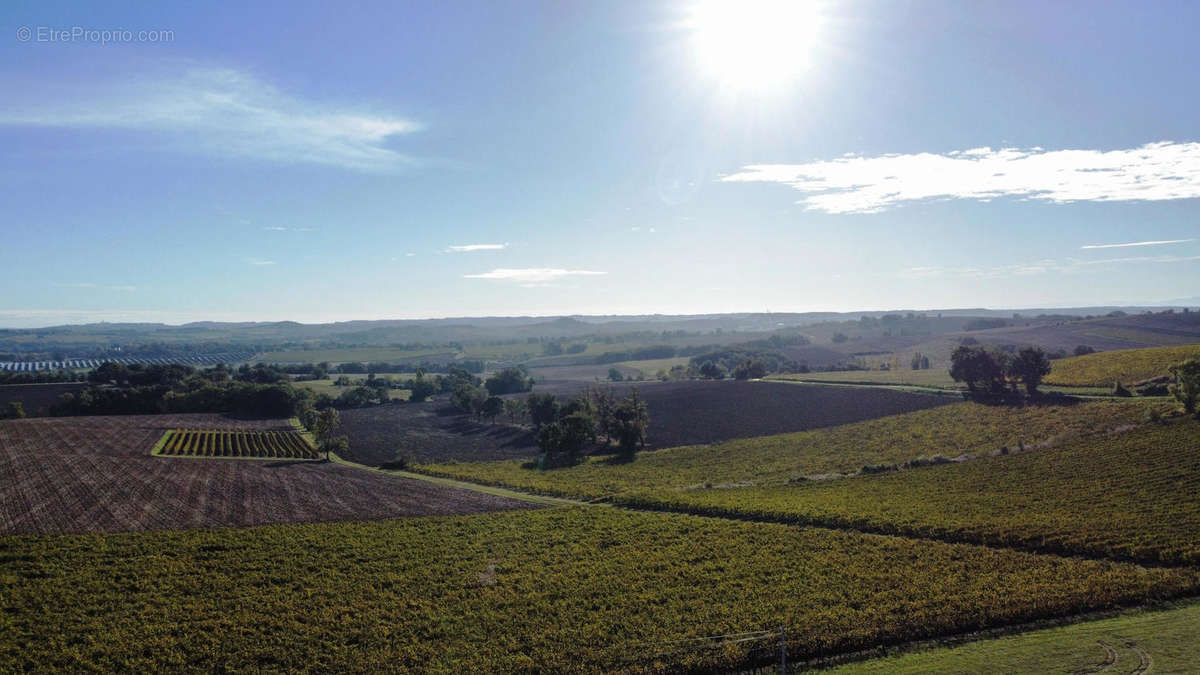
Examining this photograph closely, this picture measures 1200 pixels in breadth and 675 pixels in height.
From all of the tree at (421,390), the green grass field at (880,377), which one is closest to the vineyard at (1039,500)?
the green grass field at (880,377)

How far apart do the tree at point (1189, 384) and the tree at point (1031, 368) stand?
25.8 metres

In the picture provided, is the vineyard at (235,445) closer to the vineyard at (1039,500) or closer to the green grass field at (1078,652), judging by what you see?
the vineyard at (1039,500)

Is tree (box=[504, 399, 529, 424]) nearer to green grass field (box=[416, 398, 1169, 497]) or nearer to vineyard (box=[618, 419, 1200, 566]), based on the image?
green grass field (box=[416, 398, 1169, 497])

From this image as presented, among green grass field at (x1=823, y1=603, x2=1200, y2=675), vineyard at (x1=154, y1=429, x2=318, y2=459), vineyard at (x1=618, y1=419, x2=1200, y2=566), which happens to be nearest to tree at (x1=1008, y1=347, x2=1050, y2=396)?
vineyard at (x1=618, y1=419, x2=1200, y2=566)

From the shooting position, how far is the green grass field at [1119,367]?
88875mm

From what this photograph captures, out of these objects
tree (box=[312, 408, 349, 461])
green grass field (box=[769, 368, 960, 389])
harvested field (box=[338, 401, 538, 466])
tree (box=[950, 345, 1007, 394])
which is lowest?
harvested field (box=[338, 401, 538, 466])

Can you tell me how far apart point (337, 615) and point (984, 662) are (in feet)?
94.1

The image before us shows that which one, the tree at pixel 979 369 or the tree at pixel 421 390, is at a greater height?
the tree at pixel 979 369

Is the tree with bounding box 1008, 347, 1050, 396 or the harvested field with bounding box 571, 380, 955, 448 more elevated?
the tree with bounding box 1008, 347, 1050, 396

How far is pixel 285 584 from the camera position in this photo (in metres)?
35.6

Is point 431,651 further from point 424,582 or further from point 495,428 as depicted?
point 495,428

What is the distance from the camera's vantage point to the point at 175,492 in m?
56.2

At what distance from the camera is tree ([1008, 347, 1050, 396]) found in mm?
90438

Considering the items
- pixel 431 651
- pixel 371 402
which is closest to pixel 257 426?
pixel 371 402
